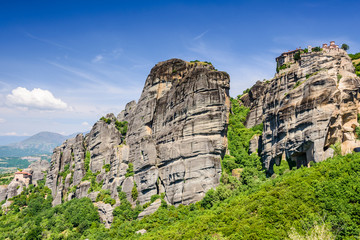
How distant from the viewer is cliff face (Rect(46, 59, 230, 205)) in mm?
49344

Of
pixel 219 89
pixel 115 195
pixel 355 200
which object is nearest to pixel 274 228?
pixel 355 200

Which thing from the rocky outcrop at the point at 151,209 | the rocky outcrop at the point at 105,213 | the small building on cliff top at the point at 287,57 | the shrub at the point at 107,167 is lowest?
the rocky outcrop at the point at 105,213

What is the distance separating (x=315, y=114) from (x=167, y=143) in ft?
91.9

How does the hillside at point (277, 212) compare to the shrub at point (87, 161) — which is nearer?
the hillside at point (277, 212)

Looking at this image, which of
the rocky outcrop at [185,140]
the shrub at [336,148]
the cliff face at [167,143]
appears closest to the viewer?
the shrub at [336,148]

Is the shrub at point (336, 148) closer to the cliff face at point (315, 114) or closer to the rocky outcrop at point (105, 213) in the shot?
the cliff face at point (315, 114)

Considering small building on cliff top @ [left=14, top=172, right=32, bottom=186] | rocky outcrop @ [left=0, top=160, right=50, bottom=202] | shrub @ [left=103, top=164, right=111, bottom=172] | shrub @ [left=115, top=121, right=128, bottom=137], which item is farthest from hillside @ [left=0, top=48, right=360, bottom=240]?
small building on cliff top @ [left=14, top=172, right=32, bottom=186]

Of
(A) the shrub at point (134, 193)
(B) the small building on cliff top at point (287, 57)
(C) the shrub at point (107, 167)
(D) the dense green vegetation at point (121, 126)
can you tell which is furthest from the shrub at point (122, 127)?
(B) the small building on cliff top at point (287, 57)

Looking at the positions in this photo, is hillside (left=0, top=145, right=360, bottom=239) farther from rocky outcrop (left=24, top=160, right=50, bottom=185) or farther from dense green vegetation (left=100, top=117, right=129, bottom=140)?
rocky outcrop (left=24, top=160, right=50, bottom=185)

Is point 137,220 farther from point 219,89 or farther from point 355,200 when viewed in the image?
point 355,200

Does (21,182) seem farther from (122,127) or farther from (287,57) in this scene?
(287,57)

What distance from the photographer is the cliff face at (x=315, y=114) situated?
3988 centimetres

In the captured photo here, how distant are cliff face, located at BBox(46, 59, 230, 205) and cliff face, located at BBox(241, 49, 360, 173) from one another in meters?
9.86

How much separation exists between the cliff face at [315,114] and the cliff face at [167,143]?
9.86 m
